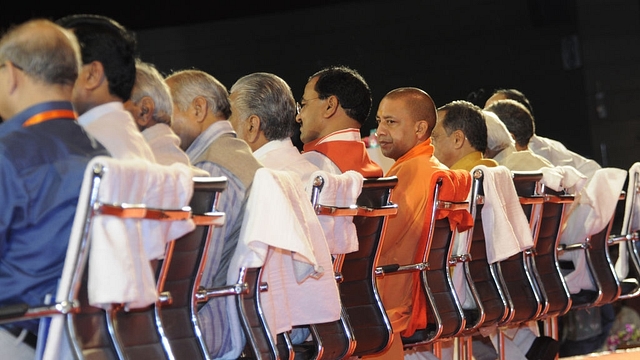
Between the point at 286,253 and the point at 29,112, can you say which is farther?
the point at 286,253

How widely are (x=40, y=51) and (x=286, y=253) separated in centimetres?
91

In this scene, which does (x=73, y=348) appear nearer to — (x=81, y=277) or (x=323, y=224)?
(x=81, y=277)

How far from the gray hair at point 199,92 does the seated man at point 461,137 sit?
1.43m

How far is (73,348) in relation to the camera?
6.48 ft

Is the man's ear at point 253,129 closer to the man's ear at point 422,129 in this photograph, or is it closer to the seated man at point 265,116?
the seated man at point 265,116

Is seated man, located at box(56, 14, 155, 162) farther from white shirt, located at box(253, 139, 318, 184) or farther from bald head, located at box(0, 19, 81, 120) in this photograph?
white shirt, located at box(253, 139, 318, 184)

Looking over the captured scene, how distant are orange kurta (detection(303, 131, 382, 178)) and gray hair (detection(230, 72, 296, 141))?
251mm

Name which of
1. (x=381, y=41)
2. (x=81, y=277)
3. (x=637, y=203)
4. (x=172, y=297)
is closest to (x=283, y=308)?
(x=172, y=297)

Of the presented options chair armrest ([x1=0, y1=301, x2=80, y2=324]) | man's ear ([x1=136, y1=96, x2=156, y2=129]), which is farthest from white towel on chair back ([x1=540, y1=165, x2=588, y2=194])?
chair armrest ([x1=0, y1=301, x2=80, y2=324])

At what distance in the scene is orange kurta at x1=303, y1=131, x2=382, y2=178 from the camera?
3676 millimetres

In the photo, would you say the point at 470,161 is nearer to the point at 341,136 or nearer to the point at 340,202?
the point at 341,136

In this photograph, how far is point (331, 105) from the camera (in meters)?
3.89

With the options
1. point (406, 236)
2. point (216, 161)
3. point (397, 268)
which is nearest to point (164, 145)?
point (216, 161)

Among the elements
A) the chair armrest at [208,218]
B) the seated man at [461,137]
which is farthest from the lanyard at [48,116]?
the seated man at [461,137]
